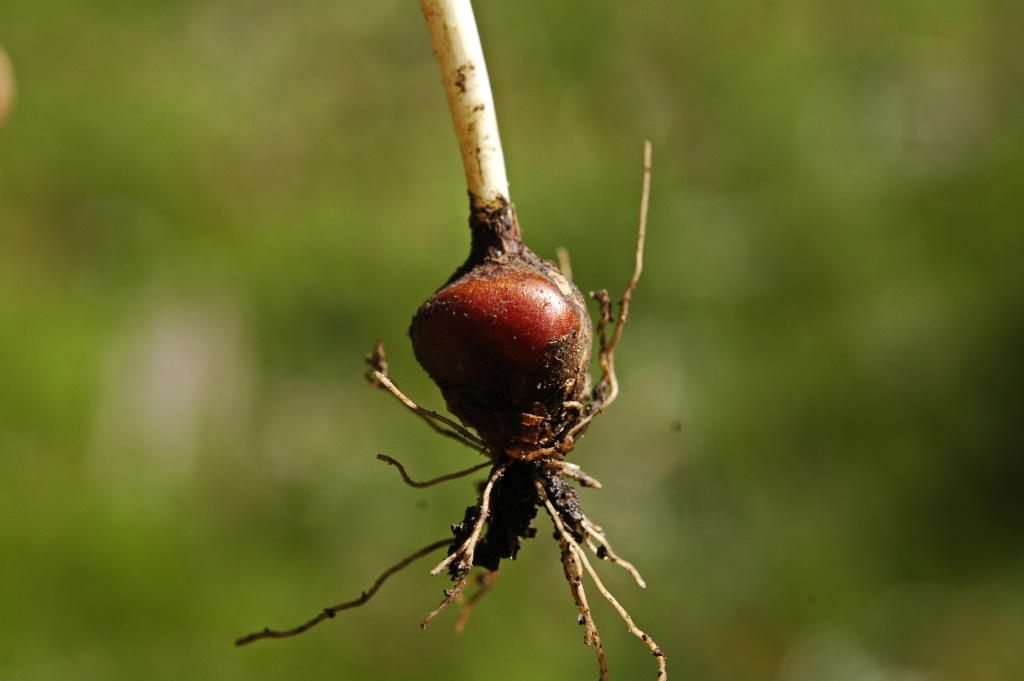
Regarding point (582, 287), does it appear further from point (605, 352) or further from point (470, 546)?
point (470, 546)

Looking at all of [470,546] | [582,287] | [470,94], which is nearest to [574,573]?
[470,546]

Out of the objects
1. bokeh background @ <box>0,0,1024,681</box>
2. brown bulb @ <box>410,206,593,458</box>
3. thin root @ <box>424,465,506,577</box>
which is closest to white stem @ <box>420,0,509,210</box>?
brown bulb @ <box>410,206,593,458</box>

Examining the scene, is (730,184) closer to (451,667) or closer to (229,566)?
(451,667)

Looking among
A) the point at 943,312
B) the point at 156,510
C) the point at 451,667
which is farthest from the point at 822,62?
the point at 156,510

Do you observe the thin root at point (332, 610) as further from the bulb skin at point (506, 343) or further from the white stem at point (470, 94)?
the white stem at point (470, 94)

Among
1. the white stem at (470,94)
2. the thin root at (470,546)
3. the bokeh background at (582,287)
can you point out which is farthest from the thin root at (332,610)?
the bokeh background at (582,287)

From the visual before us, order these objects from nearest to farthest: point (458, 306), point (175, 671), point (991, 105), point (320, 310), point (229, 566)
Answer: point (458, 306), point (175, 671), point (229, 566), point (320, 310), point (991, 105)
